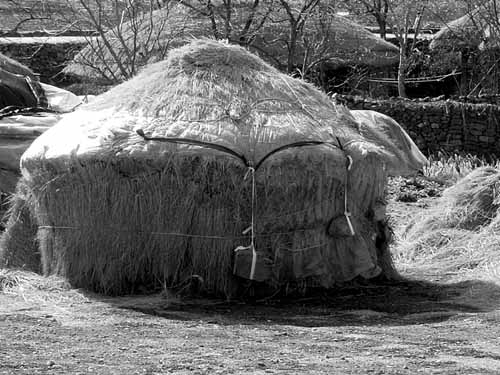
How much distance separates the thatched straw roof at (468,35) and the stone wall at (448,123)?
4650mm

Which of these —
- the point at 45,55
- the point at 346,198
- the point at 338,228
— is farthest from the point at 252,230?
the point at 45,55

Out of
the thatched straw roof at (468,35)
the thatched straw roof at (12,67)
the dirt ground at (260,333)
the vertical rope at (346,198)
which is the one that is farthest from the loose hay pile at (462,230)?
the thatched straw roof at (468,35)

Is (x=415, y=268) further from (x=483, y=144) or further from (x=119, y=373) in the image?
(x=483, y=144)

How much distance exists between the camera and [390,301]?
7.79 metres

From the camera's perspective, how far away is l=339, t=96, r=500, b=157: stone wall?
57.6 feet

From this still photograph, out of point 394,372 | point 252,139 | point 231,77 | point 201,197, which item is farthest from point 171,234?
point 394,372

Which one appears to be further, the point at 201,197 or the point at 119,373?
the point at 201,197

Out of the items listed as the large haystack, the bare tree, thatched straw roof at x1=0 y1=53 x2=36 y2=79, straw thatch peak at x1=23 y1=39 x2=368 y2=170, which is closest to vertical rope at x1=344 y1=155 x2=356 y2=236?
the large haystack

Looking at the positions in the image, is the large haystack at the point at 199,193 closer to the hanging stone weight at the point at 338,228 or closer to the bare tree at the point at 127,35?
the hanging stone weight at the point at 338,228

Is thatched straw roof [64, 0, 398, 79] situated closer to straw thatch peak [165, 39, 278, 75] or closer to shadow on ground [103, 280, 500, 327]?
straw thatch peak [165, 39, 278, 75]

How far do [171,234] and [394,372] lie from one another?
9.20ft

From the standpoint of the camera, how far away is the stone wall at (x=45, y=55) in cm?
2204

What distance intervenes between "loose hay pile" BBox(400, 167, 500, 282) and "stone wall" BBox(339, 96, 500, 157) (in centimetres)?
611

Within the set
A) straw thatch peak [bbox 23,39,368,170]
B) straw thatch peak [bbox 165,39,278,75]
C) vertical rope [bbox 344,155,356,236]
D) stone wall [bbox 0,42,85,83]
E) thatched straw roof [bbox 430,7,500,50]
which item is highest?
thatched straw roof [bbox 430,7,500,50]
